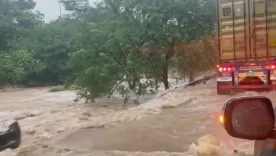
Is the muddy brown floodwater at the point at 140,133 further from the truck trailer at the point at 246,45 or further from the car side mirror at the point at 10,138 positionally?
the truck trailer at the point at 246,45

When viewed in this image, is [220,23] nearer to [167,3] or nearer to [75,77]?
[167,3]

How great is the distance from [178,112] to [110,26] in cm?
732

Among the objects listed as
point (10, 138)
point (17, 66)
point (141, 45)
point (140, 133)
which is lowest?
point (140, 133)

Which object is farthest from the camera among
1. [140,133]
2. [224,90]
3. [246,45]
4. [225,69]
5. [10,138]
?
[224,90]

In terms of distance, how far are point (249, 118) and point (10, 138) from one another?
2283 millimetres

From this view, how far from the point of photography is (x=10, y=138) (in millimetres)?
3412

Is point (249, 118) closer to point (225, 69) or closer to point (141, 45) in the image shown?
point (225, 69)

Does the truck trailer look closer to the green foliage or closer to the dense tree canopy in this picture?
the dense tree canopy

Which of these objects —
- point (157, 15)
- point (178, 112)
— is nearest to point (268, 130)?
point (178, 112)

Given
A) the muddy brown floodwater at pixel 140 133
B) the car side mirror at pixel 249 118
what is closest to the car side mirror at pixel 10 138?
the muddy brown floodwater at pixel 140 133

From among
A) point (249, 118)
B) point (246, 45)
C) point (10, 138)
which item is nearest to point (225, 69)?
point (246, 45)

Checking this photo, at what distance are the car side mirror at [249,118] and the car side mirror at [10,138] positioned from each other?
2.15m

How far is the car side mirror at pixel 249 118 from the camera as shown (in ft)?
5.70

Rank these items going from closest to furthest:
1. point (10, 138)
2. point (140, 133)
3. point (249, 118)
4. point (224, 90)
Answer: point (249, 118) → point (10, 138) → point (140, 133) → point (224, 90)
